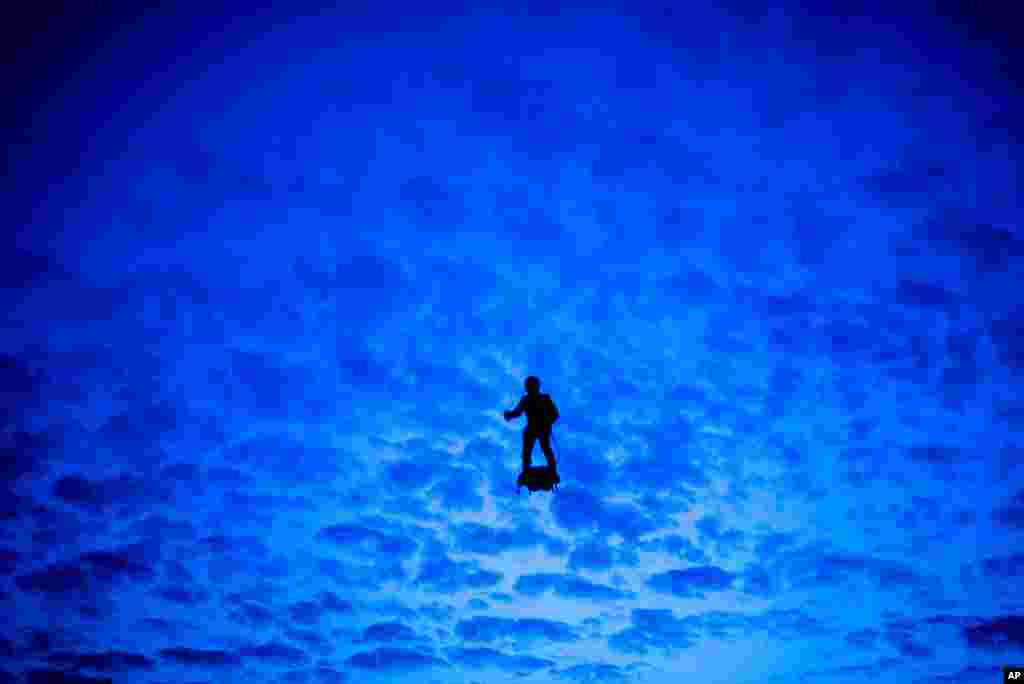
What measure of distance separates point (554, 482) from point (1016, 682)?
26.3 m

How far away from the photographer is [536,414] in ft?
41.1

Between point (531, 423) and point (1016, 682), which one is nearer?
point (531, 423)

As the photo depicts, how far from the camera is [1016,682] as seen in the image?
85.3ft

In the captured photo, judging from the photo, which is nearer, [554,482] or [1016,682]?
[554,482]

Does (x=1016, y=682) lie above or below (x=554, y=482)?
below

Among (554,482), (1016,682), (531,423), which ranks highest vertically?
(531,423)

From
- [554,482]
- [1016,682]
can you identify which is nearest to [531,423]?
[554,482]

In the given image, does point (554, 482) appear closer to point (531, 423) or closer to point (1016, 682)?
point (531, 423)

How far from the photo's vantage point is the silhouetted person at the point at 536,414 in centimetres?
1226

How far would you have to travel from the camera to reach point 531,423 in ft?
41.6

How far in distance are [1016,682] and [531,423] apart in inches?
1084

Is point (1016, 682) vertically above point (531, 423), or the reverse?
point (531, 423)

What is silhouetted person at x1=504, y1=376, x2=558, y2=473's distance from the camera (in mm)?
12258
